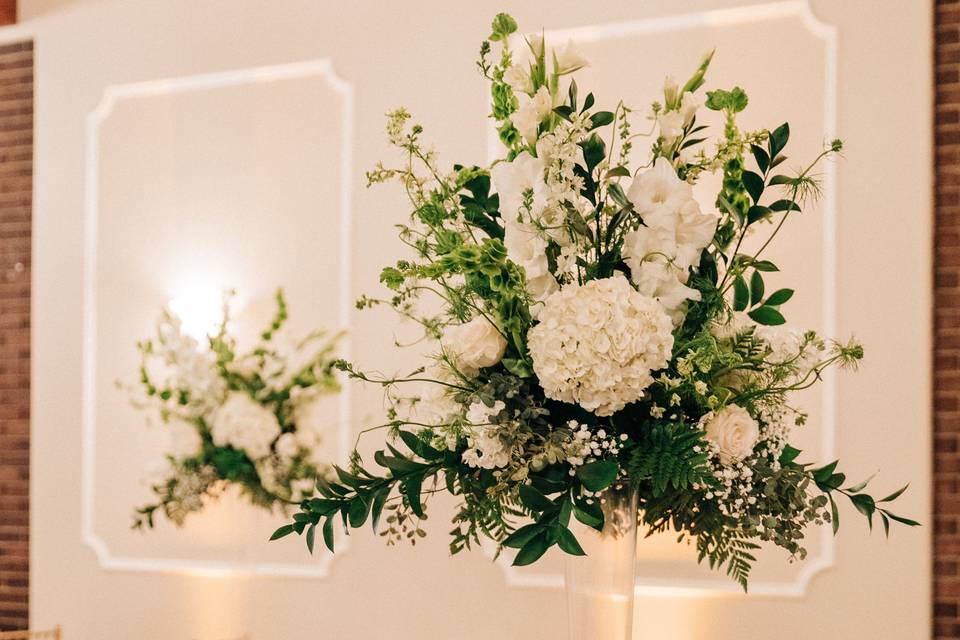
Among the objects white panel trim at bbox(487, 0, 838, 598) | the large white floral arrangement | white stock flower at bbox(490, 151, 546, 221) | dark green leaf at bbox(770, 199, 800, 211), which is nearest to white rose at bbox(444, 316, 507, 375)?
the large white floral arrangement

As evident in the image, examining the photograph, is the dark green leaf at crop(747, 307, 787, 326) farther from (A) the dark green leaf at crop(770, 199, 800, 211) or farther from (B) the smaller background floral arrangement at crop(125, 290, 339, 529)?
(B) the smaller background floral arrangement at crop(125, 290, 339, 529)

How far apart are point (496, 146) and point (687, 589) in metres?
1.57

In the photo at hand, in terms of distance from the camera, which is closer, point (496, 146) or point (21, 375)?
point (496, 146)

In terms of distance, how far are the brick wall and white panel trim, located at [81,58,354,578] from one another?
0.35 meters

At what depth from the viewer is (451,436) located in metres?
1.59

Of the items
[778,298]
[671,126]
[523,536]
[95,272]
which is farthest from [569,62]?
[95,272]

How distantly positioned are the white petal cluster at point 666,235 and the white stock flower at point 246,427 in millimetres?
1989

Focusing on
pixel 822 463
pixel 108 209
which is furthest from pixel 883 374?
pixel 108 209

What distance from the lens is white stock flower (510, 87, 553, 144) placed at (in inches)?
63.4

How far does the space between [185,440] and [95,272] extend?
89cm

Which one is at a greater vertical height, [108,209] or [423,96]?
[423,96]

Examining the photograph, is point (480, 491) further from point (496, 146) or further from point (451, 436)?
point (496, 146)

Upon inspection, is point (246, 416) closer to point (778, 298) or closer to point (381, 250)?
point (381, 250)

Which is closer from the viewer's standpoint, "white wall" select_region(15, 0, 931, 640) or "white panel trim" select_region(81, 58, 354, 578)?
"white wall" select_region(15, 0, 931, 640)
